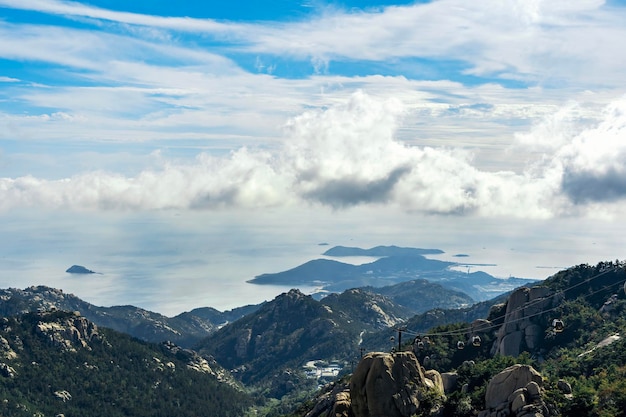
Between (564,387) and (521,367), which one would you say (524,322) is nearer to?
(564,387)

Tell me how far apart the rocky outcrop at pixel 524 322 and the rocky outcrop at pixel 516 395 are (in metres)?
67.2

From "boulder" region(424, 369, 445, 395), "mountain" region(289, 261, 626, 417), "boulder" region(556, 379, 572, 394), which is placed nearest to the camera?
"mountain" region(289, 261, 626, 417)

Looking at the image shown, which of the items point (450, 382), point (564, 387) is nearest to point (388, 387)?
point (564, 387)

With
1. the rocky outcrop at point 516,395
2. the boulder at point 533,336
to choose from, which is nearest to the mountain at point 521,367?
the rocky outcrop at point 516,395

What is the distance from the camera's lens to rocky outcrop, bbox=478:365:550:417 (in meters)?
64.5

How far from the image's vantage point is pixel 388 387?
75.9 m

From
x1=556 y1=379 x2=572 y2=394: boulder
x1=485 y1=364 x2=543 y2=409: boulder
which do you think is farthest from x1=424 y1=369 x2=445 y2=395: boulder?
x1=556 y1=379 x2=572 y2=394: boulder

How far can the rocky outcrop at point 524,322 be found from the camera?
451ft

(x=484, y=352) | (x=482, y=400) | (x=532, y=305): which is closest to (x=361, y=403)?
(x=482, y=400)

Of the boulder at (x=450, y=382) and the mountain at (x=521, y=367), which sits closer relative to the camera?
the mountain at (x=521, y=367)

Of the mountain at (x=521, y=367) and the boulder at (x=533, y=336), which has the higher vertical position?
the mountain at (x=521, y=367)

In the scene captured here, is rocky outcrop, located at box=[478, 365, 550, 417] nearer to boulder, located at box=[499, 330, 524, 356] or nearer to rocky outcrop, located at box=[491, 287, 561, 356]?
rocky outcrop, located at box=[491, 287, 561, 356]

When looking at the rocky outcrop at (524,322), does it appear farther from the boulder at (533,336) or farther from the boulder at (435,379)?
the boulder at (435,379)

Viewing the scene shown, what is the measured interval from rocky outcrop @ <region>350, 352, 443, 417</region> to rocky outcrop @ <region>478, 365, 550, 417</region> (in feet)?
30.0
